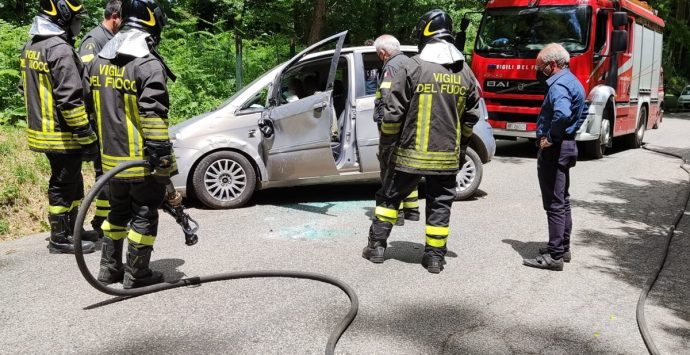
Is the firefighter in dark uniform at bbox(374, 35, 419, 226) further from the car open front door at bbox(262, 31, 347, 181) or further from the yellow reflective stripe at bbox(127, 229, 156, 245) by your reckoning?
the yellow reflective stripe at bbox(127, 229, 156, 245)

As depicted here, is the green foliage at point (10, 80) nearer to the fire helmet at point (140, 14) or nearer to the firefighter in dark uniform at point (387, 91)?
the fire helmet at point (140, 14)

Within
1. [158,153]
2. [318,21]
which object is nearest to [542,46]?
[318,21]

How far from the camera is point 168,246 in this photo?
5625 mm

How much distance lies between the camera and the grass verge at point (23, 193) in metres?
6.24

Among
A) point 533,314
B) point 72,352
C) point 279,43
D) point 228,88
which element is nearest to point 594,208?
point 533,314

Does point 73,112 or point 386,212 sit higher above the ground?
point 73,112

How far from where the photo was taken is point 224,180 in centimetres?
695

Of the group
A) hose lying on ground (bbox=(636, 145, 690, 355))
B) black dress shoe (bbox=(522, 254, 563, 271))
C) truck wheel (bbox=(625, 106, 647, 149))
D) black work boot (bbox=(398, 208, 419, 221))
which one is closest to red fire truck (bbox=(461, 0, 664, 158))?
truck wheel (bbox=(625, 106, 647, 149))

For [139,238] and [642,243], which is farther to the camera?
[642,243]

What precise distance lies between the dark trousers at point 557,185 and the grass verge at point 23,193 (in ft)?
Answer: 15.9

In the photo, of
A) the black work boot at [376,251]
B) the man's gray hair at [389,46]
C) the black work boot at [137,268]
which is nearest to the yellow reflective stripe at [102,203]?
the black work boot at [137,268]

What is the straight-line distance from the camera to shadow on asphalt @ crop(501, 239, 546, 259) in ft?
17.9

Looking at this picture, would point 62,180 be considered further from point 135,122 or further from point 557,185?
point 557,185

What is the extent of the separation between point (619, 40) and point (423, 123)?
7818 mm
